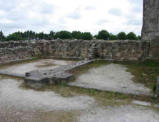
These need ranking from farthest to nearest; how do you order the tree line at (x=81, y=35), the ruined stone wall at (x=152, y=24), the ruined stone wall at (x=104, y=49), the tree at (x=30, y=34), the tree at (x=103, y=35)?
the tree at (x=30, y=34), the tree at (x=103, y=35), the tree line at (x=81, y=35), the ruined stone wall at (x=104, y=49), the ruined stone wall at (x=152, y=24)

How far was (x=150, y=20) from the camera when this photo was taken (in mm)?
9078

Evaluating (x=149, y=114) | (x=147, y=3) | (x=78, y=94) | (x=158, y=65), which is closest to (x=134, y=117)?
(x=149, y=114)

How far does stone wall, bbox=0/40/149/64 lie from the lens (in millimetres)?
9352

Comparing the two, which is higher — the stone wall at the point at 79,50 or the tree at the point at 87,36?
the tree at the point at 87,36

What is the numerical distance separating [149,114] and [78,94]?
1.81m

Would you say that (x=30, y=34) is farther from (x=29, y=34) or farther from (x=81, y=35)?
(x=81, y=35)

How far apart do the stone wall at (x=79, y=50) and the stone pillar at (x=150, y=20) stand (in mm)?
697

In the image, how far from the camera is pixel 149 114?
9.94ft

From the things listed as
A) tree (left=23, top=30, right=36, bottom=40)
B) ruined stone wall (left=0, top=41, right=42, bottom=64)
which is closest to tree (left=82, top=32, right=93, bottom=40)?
ruined stone wall (left=0, top=41, right=42, bottom=64)

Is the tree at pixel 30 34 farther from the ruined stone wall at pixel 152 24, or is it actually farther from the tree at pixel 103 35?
the ruined stone wall at pixel 152 24

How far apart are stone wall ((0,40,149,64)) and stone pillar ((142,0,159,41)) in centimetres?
70

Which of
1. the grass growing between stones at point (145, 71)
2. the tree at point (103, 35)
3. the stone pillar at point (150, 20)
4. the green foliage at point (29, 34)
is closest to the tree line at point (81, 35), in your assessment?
the tree at point (103, 35)

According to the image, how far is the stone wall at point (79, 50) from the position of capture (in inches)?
368

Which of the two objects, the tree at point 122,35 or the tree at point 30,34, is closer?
the tree at point 122,35
